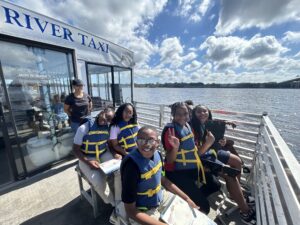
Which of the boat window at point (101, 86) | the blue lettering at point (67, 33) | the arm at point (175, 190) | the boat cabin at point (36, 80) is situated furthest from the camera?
the boat window at point (101, 86)

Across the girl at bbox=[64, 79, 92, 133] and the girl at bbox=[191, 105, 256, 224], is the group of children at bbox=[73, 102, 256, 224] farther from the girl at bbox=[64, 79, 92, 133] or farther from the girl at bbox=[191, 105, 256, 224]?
the girl at bbox=[64, 79, 92, 133]

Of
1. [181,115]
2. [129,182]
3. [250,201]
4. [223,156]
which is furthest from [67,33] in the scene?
[250,201]

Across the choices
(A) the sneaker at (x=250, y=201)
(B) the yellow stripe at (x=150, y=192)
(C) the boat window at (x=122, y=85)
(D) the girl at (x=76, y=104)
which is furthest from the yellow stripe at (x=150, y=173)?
(C) the boat window at (x=122, y=85)

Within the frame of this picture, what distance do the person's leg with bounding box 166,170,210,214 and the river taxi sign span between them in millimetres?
2978

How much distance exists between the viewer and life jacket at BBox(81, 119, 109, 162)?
2.14 meters

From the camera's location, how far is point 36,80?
119 inches

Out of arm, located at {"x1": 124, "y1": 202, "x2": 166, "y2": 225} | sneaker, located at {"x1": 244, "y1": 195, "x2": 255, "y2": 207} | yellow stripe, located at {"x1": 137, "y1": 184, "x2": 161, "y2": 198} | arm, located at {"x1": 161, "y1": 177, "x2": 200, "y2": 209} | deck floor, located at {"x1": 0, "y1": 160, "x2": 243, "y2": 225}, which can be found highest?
yellow stripe, located at {"x1": 137, "y1": 184, "x2": 161, "y2": 198}

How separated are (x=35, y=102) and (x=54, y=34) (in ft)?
4.20

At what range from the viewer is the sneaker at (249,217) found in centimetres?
190

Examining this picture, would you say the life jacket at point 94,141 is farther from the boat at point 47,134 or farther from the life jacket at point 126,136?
the boat at point 47,134

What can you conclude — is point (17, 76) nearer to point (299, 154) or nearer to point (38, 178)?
point (38, 178)

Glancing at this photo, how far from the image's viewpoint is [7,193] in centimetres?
247

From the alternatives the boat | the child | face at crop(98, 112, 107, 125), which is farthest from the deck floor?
face at crop(98, 112, 107, 125)

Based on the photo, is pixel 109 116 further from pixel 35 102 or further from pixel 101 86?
pixel 101 86
